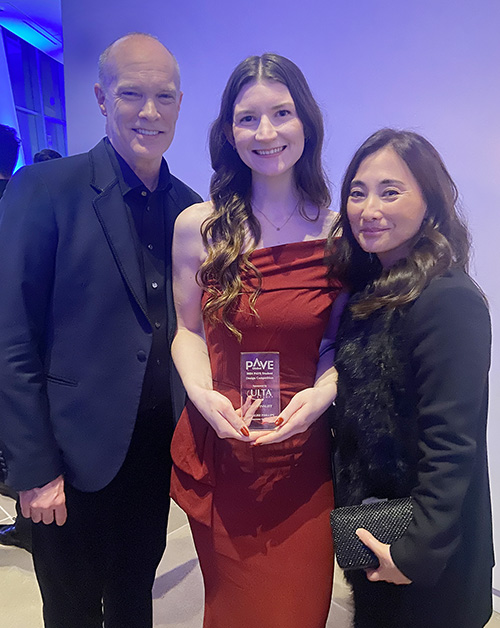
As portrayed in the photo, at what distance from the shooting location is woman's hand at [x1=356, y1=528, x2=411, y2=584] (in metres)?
1.04

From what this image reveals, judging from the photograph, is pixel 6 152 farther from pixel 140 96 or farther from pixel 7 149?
pixel 140 96

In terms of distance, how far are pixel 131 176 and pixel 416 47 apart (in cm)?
138

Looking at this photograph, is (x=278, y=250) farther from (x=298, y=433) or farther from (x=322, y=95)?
(x=322, y=95)

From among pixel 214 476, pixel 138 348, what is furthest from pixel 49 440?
pixel 214 476

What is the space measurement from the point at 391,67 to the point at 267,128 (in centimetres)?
120

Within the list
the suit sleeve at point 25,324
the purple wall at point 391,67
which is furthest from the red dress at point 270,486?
the purple wall at point 391,67

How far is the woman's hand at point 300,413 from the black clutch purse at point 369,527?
225 millimetres

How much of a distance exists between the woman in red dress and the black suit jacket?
0.56 feet

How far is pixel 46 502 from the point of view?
1299 mm

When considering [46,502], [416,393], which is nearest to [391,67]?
[416,393]

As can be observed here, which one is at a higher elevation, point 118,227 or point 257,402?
point 118,227

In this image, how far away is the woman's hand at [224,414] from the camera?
44.8 inches

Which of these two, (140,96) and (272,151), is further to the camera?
(140,96)

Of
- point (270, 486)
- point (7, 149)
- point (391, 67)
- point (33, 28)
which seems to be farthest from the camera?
point (33, 28)
